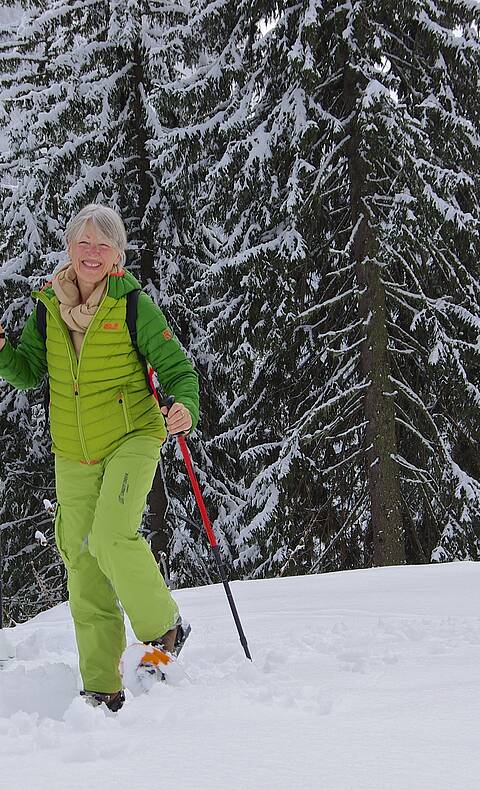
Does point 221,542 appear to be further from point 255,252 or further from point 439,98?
point 439,98

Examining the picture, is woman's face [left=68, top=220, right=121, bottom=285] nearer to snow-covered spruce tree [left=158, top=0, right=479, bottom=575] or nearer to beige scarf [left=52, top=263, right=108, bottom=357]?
beige scarf [left=52, top=263, right=108, bottom=357]

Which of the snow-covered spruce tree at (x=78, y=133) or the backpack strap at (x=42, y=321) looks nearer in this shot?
the backpack strap at (x=42, y=321)

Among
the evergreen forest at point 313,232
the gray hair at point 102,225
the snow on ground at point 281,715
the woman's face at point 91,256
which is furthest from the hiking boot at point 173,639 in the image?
the evergreen forest at point 313,232

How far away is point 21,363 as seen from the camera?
3.50m

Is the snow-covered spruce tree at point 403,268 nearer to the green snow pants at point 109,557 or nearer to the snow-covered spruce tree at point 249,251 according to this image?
the snow-covered spruce tree at point 249,251

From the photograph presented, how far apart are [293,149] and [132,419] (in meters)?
6.60

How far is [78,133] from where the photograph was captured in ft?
40.6

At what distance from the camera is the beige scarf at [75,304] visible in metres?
3.29

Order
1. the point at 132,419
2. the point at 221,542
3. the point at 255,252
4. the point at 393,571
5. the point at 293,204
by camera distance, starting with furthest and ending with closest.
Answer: the point at 221,542
the point at 255,252
the point at 293,204
the point at 393,571
the point at 132,419

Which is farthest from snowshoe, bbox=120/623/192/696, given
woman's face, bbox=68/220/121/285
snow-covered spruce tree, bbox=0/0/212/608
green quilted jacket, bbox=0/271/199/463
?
snow-covered spruce tree, bbox=0/0/212/608

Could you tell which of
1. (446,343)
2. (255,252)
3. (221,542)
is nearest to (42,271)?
(255,252)

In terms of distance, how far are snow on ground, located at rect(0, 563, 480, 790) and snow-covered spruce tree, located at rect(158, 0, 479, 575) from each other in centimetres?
529

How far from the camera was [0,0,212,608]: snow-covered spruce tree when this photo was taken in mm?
11758

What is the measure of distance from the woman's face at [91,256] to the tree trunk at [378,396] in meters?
6.15
